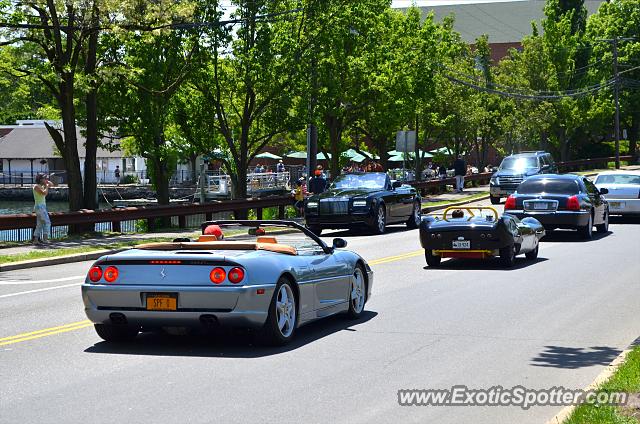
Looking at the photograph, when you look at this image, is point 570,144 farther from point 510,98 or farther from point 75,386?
point 75,386

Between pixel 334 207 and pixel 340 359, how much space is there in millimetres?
19139

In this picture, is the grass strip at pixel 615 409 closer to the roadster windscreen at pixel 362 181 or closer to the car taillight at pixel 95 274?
the car taillight at pixel 95 274

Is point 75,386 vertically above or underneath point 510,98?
underneath

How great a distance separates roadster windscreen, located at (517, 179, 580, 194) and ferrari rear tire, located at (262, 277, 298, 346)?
16000mm

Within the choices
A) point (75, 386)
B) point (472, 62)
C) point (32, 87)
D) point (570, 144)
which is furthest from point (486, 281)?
point (570, 144)

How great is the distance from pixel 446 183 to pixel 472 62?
17.7 m

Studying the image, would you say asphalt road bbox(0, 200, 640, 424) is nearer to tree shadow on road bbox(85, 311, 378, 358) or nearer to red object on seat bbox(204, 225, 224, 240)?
tree shadow on road bbox(85, 311, 378, 358)

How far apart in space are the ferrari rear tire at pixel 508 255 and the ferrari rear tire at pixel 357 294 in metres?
6.64

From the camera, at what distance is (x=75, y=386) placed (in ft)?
28.7

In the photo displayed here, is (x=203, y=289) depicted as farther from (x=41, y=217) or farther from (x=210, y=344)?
(x=41, y=217)

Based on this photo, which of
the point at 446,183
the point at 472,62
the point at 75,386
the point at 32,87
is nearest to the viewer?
the point at 75,386

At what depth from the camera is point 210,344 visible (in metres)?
10.9

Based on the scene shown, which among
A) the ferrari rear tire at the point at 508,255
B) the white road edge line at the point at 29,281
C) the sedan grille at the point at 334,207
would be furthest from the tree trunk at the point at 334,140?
the white road edge line at the point at 29,281

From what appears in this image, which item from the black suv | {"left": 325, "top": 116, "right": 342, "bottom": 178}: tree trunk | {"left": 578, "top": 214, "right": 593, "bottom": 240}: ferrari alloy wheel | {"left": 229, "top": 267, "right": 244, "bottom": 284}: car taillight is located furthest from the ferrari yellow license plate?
{"left": 325, "top": 116, "right": 342, "bottom": 178}: tree trunk
